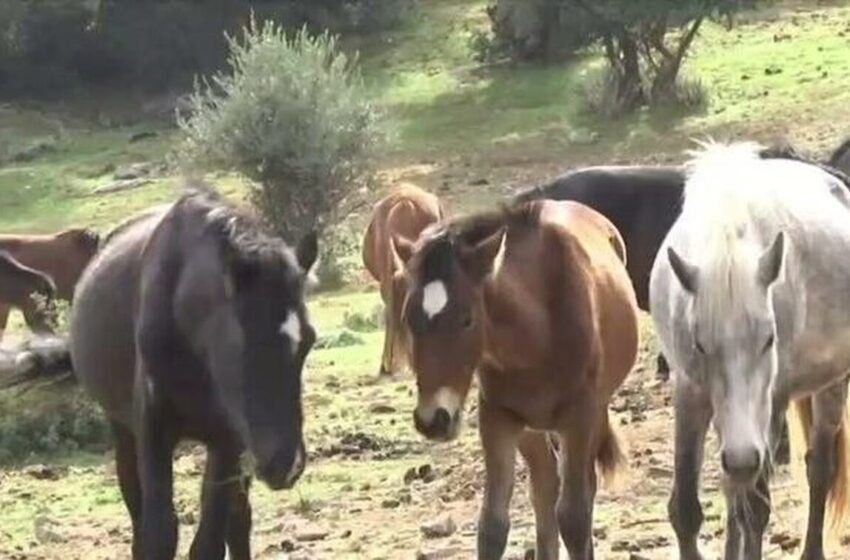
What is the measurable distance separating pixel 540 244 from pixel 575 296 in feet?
0.85

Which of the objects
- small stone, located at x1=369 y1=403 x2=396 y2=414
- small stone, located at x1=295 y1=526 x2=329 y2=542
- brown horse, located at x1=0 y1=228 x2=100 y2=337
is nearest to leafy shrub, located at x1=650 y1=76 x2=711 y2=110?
brown horse, located at x1=0 y1=228 x2=100 y2=337

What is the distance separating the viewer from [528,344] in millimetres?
7609

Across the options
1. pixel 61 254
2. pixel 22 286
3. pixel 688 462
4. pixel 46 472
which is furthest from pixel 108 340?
pixel 61 254

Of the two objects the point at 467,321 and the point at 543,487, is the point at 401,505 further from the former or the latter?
the point at 467,321

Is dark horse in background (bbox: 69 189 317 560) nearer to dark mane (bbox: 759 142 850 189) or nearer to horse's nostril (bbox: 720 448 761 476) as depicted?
horse's nostril (bbox: 720 448 761 476)

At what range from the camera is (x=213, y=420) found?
7316 mm

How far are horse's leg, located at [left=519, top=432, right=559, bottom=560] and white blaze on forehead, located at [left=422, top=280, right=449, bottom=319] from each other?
1396mm

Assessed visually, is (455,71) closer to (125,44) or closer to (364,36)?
(364,36)

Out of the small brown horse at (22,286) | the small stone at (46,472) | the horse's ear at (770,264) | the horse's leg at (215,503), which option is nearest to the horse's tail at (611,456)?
the horse's leg at (215,503)

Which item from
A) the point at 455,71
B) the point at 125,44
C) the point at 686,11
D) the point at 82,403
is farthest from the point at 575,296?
the point at 125,44

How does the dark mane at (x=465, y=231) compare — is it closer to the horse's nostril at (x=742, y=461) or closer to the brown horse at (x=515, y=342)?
the brown horse at (x=515, y=342)

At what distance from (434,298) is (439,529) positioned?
2554 mm

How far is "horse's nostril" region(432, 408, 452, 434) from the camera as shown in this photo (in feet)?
23.2

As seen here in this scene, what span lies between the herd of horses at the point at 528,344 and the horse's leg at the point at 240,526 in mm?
10
